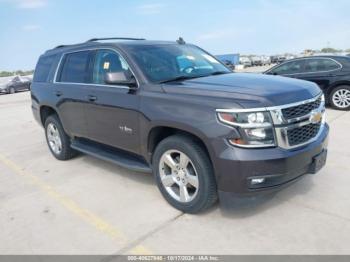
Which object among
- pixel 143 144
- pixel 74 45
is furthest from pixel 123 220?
pixel 74 45

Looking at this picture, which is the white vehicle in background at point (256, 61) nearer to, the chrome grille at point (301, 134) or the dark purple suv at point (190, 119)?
the dark purple suv at point (190, 119)

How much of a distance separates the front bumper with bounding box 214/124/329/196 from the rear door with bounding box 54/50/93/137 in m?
2.48

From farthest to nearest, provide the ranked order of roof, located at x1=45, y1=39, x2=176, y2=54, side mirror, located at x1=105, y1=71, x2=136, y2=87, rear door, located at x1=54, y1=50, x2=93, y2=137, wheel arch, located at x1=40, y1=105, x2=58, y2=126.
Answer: wheel arch, located at x1=40, y1=105, x2=58, y2=126 < rear door, located at x1=54, y1=50, x2=93, y2=137 < roof, located at x1=45, y1=39, x2=176, y2=54 < side mirror, located at x1=105, y1=71, x2=136, y2=87

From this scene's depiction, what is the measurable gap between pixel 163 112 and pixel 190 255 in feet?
4.79

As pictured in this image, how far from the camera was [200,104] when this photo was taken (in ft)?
10.3

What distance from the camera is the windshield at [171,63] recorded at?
3.90 m

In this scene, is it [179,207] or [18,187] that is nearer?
[179,207]

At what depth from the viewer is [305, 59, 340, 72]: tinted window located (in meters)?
9.02

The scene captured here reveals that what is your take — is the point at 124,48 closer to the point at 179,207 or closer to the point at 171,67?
the point at 171,67

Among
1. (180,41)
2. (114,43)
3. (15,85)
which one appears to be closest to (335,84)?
(180,41)

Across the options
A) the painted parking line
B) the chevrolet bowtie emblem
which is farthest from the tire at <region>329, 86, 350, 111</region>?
the painted parking line

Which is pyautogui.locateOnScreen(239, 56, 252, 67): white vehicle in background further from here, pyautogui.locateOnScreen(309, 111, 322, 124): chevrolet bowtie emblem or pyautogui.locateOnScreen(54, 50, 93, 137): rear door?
pyautogui.locateOnScreen(309, 111, 322, 124): chevrolet bowtie emblem

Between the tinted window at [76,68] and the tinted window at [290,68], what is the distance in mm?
7056

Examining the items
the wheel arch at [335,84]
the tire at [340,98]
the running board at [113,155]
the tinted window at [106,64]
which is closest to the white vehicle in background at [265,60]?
the wheel arch at [335,84]
